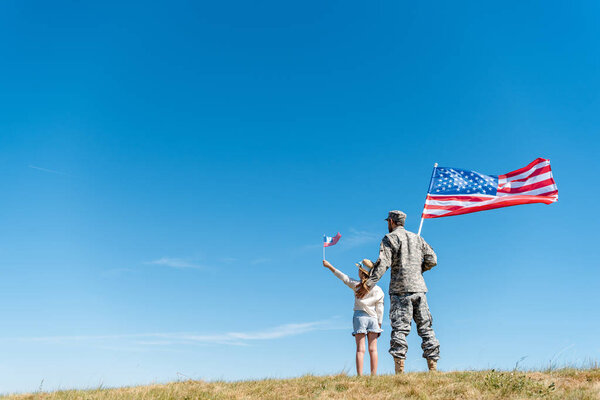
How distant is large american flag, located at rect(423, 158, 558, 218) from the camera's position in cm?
1302

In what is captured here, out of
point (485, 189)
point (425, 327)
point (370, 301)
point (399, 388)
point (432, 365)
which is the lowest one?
point (399, 388)

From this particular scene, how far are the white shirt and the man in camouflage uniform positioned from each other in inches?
5.0

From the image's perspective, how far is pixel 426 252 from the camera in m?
11.5

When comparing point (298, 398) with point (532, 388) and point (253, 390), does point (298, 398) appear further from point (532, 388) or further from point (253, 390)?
point (532, 388)

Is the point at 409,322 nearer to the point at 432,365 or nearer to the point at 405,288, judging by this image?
the point at 405,288

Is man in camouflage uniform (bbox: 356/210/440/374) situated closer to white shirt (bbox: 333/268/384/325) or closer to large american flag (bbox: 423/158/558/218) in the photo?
white shirt (bbox: 333/268/384/325)

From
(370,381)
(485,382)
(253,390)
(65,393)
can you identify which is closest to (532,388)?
(485,382)

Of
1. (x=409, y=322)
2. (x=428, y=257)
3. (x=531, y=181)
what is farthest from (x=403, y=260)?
(x=531, y=181)

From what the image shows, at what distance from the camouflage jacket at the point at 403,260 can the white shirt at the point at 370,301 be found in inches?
13.8

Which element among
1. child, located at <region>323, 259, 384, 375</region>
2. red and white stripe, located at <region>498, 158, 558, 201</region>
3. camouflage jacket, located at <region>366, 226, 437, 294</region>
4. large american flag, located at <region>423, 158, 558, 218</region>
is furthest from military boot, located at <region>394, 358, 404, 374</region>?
red and white stripe, located at <region>498, 158, 558, 201</region>

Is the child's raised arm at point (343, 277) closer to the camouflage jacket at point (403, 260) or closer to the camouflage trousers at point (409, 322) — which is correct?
the camouflage jacket at point (403, 260)

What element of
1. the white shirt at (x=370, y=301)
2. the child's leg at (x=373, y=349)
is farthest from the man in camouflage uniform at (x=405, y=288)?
the child's leg at (x=373, y=349)

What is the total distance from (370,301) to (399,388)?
2.03 m

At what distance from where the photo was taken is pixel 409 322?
10.8m
